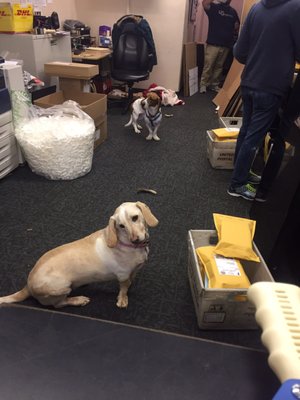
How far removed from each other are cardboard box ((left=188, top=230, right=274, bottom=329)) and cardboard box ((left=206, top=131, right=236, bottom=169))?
146 cm

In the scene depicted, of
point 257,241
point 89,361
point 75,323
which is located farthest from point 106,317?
point 257,241

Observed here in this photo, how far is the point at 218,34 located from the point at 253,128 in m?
3.96

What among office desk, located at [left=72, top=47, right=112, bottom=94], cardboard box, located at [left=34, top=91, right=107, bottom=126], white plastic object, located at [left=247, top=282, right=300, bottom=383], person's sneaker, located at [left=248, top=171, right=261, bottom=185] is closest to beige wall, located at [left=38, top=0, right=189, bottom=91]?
office desk, located at [left=72, top=47, right=112, bottom=94]

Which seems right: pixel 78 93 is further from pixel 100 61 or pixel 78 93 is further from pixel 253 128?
pixel 253 128

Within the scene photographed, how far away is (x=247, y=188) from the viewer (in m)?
2.40

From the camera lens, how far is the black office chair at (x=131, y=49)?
A: 13.4 feet

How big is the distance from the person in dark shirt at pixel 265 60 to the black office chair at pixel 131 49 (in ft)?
7.74

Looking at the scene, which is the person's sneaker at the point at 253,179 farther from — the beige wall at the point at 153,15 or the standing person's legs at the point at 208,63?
the standing person's legs at the point at 208,63

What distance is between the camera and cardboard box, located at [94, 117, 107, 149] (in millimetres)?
3128

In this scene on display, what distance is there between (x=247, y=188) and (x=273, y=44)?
1031mm

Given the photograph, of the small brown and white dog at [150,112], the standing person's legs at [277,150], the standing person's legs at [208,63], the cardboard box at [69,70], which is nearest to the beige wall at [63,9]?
the cardboard box at [69,70]

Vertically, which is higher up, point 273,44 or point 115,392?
point 273,44

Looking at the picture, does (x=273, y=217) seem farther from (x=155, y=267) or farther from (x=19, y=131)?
(x=19, y=131)

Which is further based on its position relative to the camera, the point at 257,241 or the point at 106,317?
the point at 257,241
